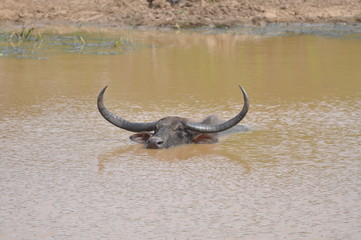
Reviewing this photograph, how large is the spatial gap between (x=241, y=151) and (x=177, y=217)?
2056 millimetres

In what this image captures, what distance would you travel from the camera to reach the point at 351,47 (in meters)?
14.7

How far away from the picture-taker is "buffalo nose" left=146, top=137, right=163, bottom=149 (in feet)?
24.5

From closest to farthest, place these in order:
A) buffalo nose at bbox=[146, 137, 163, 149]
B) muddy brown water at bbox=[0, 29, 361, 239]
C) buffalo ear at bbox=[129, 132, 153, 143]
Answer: muddy brown water at bbox=[0, 29, 361, 239] < buffalo nose at bbox=[146, 137, 163, 149] < buffalo ear at bbox=[129, 132, 153, 143]

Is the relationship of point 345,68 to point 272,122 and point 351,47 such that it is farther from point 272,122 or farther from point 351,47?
point 272,122

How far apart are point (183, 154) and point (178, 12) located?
497 inches

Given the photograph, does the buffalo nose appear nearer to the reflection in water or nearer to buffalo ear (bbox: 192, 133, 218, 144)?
the reflection in water

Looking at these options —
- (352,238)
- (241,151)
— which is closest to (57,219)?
(352,238)

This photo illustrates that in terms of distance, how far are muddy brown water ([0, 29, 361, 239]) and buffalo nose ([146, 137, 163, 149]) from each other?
75mm

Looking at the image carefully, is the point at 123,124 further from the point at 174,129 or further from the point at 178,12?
the point at 178,12

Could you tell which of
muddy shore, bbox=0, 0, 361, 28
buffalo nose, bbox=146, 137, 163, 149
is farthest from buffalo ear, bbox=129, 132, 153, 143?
muddy shore, bbox=0, 0, 361, 28

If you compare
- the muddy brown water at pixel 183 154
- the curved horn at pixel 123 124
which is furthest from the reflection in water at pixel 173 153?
the curved horn at pixel 123 124

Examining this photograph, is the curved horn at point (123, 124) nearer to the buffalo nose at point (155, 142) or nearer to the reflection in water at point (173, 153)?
the reflection in water at point (173, 153)

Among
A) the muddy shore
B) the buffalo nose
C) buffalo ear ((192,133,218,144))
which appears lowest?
the muddy shore

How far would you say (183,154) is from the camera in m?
7.43
